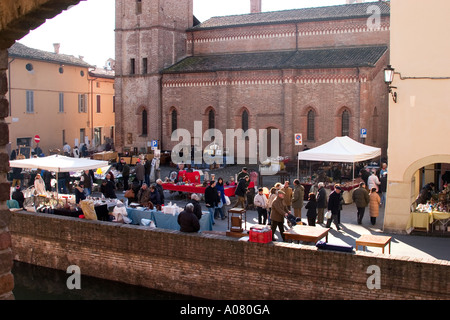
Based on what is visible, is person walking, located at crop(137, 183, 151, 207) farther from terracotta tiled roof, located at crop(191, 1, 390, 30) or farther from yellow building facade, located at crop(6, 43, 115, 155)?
yellow building facade, located at crop(6, 43, 115, 155)

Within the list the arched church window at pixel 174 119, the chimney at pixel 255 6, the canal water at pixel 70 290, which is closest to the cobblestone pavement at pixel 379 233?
the canal water at pixel 70 290

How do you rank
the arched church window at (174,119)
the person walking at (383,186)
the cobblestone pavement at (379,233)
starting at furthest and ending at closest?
the arched church window at (174,119) → the person walking at (383,186) → the cobblestone pavement at (379,233)

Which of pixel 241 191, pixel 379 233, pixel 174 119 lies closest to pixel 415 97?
pixel 379 233

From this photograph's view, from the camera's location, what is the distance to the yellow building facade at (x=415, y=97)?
48.8 ft

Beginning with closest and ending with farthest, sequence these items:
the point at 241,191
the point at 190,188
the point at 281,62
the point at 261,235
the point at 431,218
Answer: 1. the point at 261,235
2. the point at 431,218
3. the point at 241,191
4. the point at 190,188
5. the point at 281,62

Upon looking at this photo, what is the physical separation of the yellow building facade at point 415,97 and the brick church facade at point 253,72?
1389 cm

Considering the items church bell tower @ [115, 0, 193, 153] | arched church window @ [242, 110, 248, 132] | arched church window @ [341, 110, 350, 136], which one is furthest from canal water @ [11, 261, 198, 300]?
church bell tower @ [115, 0, 193, 153]

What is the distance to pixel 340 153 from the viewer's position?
20.1 m

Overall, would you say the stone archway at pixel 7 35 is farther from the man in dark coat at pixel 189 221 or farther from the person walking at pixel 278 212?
the person walking at pixel 278 212

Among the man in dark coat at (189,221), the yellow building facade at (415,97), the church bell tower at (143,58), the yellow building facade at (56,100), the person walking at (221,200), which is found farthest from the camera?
the yellow building facade at (56,100)

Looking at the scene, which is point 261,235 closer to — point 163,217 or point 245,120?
point 163,217

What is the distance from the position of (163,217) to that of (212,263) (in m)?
3.05

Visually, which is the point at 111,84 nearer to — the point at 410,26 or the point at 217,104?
the point at 217,104

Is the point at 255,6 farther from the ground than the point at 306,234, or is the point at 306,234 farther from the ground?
the point at 255,6
